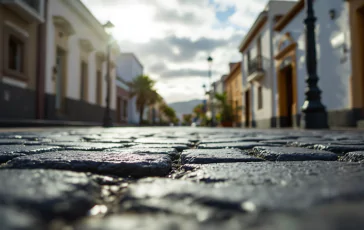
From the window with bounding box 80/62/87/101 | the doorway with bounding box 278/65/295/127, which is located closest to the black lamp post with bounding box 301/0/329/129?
the doorway with bounding box 278/65/295/127

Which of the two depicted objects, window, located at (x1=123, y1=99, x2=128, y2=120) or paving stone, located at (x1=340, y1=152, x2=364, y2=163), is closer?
paving stone, located at (x1=340, y1=152, x2=364, y2=163)

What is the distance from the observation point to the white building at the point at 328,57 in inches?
356

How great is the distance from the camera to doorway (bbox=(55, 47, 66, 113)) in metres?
14.9

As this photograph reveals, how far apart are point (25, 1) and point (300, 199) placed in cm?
1290

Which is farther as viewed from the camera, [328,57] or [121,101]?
[121,101]

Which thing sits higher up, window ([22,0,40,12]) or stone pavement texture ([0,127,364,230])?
window ([22,0,40,12])

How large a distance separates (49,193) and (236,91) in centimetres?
2768

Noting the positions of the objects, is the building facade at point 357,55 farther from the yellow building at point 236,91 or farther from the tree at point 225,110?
the tree at point 225,110

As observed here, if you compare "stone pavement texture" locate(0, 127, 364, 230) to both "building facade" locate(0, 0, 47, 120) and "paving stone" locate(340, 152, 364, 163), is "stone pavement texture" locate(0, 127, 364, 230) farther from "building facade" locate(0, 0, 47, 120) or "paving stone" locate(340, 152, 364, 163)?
"building facade" locate(0, 0, 47, 120)

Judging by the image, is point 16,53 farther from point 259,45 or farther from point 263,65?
point 259,45

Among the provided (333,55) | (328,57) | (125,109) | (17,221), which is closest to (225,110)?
(125,109)

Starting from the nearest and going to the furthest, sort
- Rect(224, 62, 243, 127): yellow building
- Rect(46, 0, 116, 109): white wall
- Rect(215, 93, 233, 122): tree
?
Rect(46, 0, 116, 109): white wall → Rect(215, 93, 233, 122): tree → Rect(224, 62, 243, 127): yellow building

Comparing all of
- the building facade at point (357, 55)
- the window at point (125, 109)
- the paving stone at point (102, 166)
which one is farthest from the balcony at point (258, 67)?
the paving stone at point (102, 166)

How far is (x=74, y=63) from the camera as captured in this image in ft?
53.6
